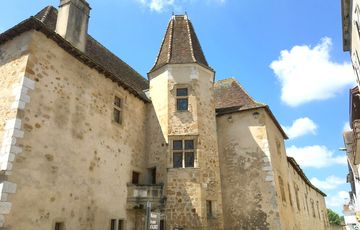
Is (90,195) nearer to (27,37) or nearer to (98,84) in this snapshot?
(98,84)

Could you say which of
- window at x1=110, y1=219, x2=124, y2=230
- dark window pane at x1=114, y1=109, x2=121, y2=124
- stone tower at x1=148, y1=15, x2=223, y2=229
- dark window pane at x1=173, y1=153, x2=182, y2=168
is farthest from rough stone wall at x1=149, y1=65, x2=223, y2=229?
dark window pane at x1=114, y1=109, x2=121, y2=124

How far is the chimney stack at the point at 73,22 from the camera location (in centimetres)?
1131

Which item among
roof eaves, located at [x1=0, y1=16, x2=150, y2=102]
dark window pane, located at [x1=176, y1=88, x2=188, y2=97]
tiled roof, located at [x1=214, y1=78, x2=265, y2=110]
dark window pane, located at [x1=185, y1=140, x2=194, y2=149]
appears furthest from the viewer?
tiled roof, located at [x1=214, y1=78, x2=265, y2=110]

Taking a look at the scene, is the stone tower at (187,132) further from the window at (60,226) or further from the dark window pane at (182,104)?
the window at (60,226)

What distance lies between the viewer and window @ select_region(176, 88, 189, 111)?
13370 millimetres

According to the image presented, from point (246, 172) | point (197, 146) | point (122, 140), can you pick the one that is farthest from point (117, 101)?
point (246, 172)

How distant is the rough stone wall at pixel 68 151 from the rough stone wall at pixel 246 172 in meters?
4.31

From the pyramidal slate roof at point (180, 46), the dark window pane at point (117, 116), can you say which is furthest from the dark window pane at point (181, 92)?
the dark window pane at point (117, 116)

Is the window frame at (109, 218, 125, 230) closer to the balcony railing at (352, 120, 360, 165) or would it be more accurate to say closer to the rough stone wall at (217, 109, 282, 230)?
the rough stone wall at (217, 109, 282, 230)

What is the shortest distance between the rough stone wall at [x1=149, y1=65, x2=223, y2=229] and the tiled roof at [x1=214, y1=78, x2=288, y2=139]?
1.37 meters

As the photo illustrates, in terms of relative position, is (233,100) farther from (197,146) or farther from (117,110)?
(117,110)

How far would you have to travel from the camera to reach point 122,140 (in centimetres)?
1214

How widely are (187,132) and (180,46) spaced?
4666 millimetres

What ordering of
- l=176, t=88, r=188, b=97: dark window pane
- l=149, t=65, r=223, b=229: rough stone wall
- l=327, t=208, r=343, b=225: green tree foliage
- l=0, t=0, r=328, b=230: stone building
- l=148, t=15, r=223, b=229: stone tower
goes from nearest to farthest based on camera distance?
l=0, t=0, r=328, b=230: stone building, l=149, t=65, r=223, b=229: rough stone wall, l=148, t=15, r=223, b=229: stone tower, l=176, t=88, r=188, b=97: dark window pane, l=327, t=208, r=343, b=225: green tree foliage
